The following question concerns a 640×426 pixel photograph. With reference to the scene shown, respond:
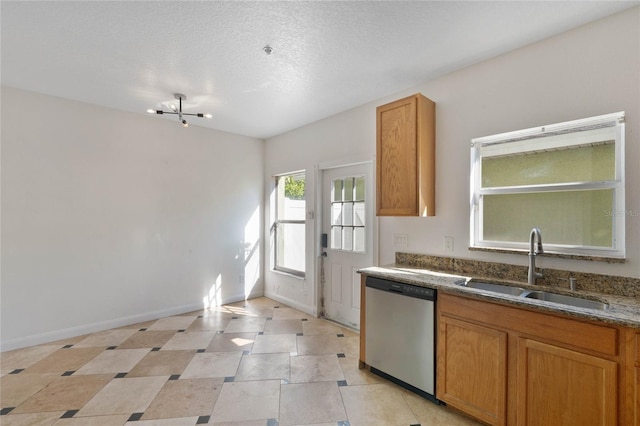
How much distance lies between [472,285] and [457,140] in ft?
4.24

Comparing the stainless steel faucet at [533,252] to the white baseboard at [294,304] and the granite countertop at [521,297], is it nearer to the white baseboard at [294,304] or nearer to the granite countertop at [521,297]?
the granite countertop at [521,297]

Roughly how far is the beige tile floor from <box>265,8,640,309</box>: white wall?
127cm

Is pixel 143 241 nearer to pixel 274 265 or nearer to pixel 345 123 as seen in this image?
pixel 274 265

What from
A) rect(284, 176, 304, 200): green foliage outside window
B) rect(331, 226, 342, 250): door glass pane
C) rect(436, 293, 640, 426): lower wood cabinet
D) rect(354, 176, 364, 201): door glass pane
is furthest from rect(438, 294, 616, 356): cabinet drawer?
rect(284, 176, 304, 200): green foliage outside window

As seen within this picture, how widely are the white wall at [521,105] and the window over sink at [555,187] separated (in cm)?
7

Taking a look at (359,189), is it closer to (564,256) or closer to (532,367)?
(564,256)

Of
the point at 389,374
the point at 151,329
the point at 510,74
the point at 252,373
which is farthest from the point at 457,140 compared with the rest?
the point at 151,329

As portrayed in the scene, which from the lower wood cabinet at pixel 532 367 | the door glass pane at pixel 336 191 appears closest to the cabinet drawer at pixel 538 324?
the lower wood cabinet at pixel 532 367

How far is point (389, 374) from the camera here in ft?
8.07

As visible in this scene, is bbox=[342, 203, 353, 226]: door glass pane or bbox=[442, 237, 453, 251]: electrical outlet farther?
bbox=[342, 203, 353, 226]: door glass pane

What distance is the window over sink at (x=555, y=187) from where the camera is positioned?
1988 millimetres

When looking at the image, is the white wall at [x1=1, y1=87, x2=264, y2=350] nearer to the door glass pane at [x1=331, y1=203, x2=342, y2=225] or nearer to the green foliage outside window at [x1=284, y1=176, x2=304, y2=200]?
the green foliage outside window at [x1=284, y1=176, x2=304, y2=200]

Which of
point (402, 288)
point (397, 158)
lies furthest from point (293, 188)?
point (402, 288)

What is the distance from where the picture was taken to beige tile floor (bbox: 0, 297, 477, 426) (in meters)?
2.06
